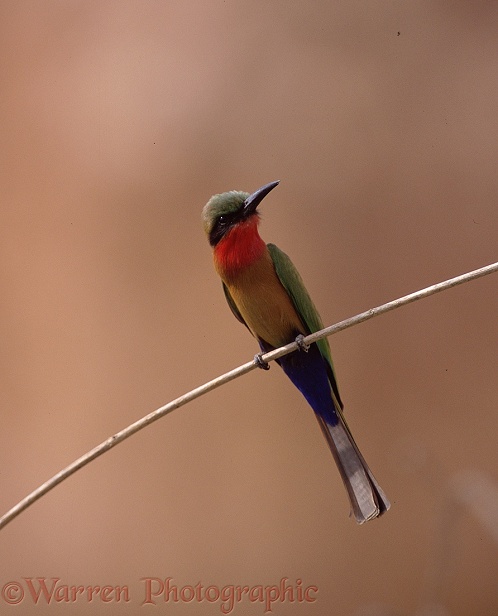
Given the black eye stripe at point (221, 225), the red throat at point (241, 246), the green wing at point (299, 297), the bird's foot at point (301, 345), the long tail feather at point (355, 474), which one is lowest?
the long tail feather at point (355, 474)

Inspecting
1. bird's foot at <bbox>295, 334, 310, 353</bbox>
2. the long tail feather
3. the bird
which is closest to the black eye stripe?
the bird

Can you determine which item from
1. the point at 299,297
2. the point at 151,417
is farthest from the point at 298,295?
the point at 151,417

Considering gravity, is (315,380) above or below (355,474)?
above

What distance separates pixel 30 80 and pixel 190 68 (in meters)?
0.45

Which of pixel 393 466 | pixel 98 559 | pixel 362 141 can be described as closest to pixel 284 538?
pixel 393 466

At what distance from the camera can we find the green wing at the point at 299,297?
1762mm

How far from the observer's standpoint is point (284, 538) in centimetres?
184

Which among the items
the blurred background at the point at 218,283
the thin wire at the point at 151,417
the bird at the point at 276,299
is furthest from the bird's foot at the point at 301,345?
the thin wire at the point at 151,417

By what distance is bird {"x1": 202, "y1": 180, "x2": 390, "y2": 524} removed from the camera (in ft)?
5.70

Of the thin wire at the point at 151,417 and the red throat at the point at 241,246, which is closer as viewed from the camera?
the thin wire at the point at 151,417

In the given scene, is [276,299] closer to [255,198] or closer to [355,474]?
[255,198]

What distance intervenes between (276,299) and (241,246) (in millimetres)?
159

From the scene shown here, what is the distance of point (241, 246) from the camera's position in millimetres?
1738

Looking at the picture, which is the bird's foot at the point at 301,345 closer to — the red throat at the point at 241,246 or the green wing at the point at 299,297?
the green wing at the point at 299,297
